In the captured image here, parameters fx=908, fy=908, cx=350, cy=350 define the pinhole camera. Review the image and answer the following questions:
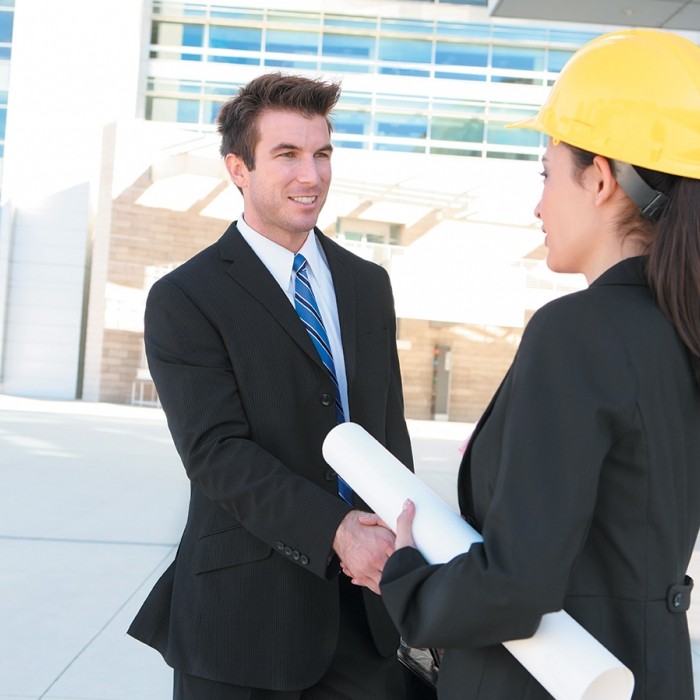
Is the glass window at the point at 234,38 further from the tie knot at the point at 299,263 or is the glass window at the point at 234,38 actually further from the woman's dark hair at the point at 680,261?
the woman's dark hair at the point at 680,261

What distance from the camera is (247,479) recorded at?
78.9 inches

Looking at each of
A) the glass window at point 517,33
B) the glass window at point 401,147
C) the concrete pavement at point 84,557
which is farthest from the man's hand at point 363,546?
the glass window at point 517,33

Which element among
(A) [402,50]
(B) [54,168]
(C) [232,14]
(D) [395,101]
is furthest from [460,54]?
(B) [54,168]

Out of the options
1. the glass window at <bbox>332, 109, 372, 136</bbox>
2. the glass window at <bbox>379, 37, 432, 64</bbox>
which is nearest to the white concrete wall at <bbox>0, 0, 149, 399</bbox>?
the glass window at <bbox>332, 109, 372, 136</bbox>

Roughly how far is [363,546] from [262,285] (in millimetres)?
755

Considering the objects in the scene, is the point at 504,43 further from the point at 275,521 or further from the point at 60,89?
the point at 275,521

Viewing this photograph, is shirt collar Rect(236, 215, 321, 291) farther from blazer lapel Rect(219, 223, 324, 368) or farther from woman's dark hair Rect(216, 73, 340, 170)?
woman's dark hair Rect(216, 73, 340, 170)

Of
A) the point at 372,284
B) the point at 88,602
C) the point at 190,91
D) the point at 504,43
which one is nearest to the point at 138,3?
the point at 190,91

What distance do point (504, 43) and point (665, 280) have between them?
29.3 m

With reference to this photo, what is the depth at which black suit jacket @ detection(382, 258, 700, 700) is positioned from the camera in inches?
45.9

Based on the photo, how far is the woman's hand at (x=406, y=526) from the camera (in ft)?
4.39

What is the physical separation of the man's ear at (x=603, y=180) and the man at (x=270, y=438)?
0.86m

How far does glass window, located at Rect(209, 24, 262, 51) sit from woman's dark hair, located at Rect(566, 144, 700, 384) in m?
28.6

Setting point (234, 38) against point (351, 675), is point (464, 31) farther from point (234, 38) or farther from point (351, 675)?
point (351, 675)
